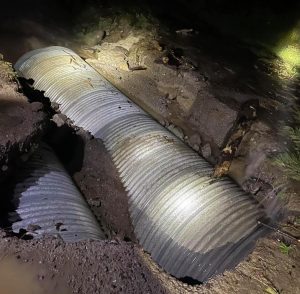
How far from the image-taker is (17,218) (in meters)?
3.00

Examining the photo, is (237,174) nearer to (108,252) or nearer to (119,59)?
(108,252)

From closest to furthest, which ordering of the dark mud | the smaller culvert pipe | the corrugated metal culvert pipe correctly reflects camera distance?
the dark mud → the smaller culvert pipe → the corrugated metal culvert pipe

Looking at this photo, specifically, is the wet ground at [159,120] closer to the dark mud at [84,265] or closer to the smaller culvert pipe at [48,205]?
the dark mud at [84,265]

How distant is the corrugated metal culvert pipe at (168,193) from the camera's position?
3.44 metres

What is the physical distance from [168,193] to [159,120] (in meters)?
2.70

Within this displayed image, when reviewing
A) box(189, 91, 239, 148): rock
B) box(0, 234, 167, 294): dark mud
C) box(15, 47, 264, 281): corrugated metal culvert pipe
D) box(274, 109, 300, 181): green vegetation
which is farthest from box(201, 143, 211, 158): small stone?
box(0, 234, 167, 294): dark mud

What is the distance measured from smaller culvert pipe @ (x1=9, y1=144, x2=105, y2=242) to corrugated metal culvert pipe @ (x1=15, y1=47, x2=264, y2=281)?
2.39 ft

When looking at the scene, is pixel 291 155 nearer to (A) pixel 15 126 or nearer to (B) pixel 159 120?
(B) pixel 159 120

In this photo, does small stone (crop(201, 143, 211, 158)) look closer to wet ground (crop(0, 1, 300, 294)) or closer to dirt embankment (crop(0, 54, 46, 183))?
wet ground (crop(0, 1, 300, 294))

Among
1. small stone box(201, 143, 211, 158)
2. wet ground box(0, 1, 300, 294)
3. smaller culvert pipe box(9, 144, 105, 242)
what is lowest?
small stone box(201, 143, 211, 158)

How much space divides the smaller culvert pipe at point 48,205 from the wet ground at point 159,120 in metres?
0.24

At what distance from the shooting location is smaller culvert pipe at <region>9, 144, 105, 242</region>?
9.91 ft

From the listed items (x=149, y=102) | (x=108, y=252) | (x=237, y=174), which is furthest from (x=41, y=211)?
(x=149, y=102)

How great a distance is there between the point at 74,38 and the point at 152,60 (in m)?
3.36
